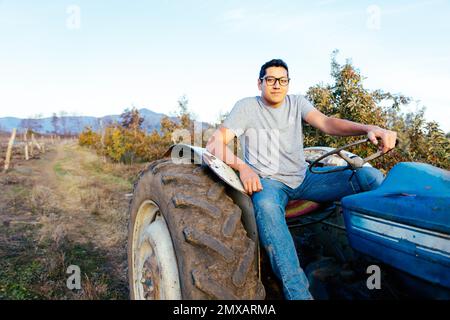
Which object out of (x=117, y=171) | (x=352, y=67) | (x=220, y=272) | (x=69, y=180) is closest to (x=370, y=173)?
(x=220, y=272)

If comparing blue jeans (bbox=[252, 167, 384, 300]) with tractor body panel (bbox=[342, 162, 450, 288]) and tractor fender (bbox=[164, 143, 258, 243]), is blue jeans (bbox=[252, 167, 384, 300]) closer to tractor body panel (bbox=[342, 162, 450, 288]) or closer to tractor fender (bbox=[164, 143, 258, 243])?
tractor fender (bbox=[164, 143, 258, 243])

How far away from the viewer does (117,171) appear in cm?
1609

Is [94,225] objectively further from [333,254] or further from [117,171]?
[117,171]

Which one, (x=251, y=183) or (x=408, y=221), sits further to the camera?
(x=251, y=183)

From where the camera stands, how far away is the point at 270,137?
2.74 metres

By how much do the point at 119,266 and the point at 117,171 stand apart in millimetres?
12214

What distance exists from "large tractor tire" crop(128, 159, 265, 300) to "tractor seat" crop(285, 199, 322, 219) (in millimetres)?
761

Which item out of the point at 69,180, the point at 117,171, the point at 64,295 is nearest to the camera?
the point at 64,295

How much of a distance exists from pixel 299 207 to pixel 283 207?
577 millimetres

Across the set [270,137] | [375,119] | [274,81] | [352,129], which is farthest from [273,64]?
[375,119]

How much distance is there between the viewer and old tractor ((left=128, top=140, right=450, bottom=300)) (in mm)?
1741

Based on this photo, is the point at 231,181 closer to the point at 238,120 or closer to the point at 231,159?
the point at 231,159

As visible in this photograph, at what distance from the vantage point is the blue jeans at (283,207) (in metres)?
1.98

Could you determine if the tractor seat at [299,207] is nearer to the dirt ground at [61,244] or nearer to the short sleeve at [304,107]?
the short sleeve at [304,107]
